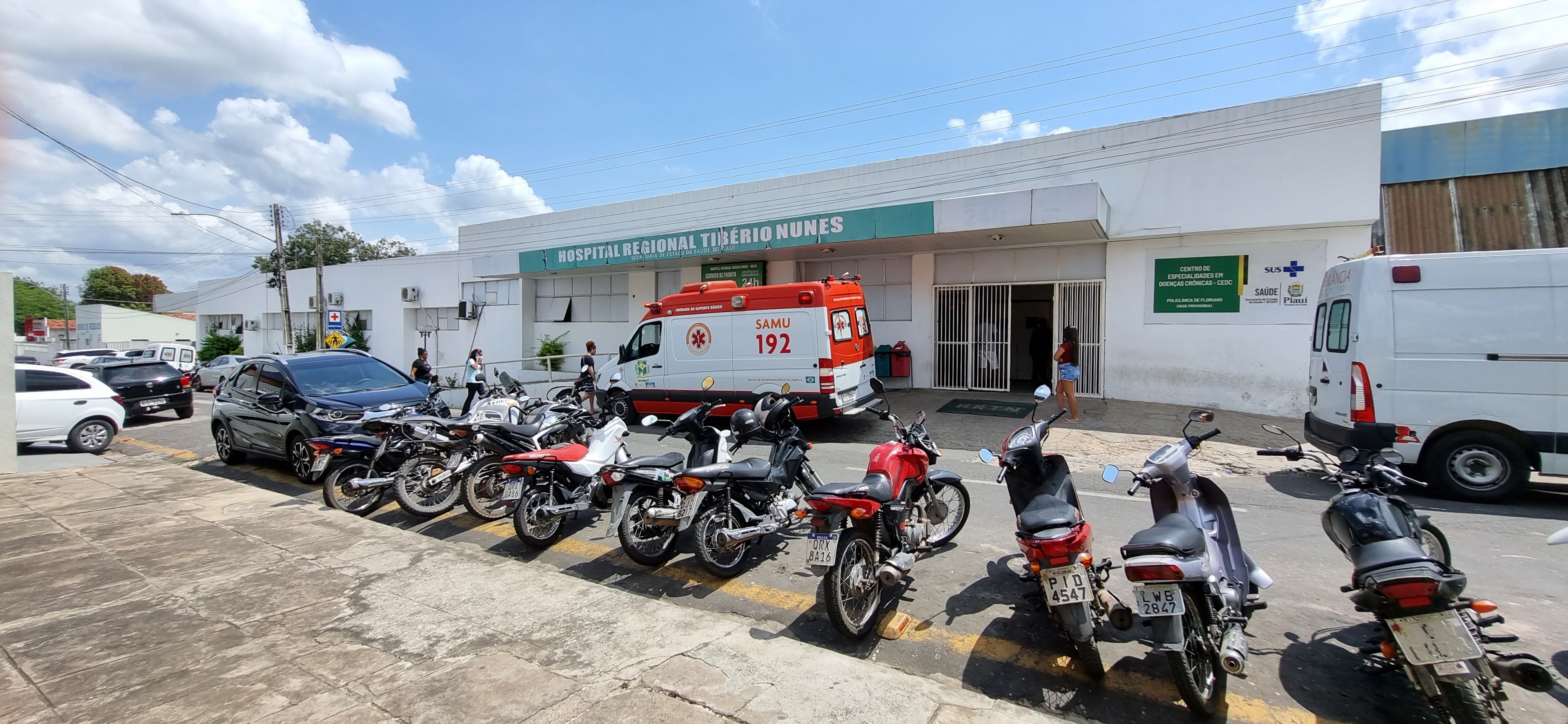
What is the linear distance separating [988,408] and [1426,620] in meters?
9.60

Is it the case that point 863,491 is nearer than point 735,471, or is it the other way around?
point 863,491

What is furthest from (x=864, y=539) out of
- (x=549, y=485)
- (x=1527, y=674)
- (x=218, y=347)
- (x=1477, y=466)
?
(x=218, y=347)

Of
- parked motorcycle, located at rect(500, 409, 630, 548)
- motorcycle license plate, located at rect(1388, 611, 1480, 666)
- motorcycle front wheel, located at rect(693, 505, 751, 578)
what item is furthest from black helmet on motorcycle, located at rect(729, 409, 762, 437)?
motorcycle license plate, located at rect(1388, 611, 1480, 666)

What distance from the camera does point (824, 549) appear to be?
362cm

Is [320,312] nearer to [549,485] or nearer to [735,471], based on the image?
[549,485]

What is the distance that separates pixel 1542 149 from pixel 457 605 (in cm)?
1934

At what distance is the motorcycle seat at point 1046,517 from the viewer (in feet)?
10.2

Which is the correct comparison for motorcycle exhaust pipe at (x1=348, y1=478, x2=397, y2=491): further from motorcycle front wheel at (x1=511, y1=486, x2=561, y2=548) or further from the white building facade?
→ the white building facade

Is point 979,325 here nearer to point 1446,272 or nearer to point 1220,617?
point 1446,272

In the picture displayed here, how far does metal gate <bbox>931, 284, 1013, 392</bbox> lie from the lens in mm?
13570

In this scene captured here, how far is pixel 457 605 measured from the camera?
4.08 metres

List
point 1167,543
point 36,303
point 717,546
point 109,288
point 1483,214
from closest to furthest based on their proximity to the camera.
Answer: point 1167,543
point 717,546
point 1483,214
point 36,303
point 109,288

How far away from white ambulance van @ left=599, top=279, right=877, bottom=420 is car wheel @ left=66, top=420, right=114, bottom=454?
28.0 feet

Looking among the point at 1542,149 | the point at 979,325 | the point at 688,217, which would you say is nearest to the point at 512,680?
the point at 979,325
